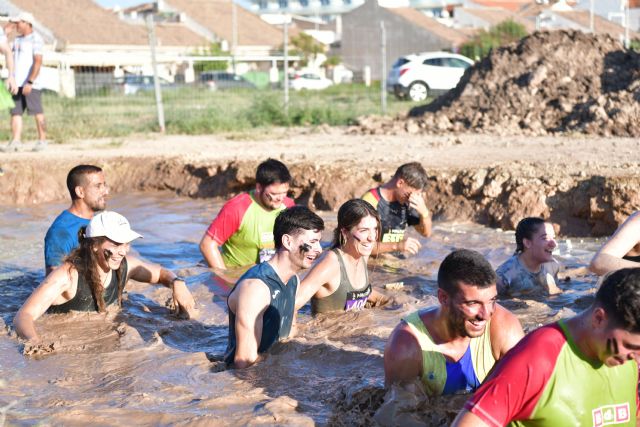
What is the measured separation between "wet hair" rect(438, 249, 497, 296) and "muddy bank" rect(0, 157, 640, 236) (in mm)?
6247

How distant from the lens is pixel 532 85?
55.4 feet

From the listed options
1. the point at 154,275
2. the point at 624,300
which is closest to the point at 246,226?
the point at 154,275

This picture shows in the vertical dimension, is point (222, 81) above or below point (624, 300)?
above

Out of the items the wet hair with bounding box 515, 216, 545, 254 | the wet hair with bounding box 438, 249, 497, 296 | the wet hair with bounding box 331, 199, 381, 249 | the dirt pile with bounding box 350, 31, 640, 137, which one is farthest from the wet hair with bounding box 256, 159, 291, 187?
the dirt pile with bounding box 350, 31, 640, 137

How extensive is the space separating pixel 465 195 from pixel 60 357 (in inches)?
248

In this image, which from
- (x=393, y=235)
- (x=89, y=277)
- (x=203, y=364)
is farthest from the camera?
(x=393, y=235)

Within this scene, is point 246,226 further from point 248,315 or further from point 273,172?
point 248,315

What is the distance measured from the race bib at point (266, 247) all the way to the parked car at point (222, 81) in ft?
40.7

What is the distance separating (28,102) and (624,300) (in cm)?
1288

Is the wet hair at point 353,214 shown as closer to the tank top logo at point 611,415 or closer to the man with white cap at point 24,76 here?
the tank top logo at point 611,415

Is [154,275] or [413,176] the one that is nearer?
[154,275]

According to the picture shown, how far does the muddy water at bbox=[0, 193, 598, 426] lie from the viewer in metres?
4.94

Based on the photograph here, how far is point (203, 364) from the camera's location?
5863mm

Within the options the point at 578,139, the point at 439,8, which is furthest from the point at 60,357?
the point at 439,8
